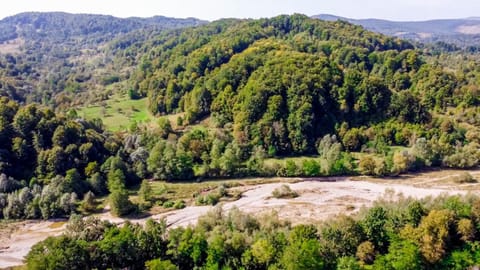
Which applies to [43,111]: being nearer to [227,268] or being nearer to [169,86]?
[169,86]

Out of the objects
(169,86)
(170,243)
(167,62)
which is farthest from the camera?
(167,62)

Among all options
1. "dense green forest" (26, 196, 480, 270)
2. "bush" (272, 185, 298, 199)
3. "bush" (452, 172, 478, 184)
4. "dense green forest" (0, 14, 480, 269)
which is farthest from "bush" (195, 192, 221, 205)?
"bush" (452, 172, 478, 184)

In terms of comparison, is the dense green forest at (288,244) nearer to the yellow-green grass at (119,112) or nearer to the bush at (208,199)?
the bush at (208,199)

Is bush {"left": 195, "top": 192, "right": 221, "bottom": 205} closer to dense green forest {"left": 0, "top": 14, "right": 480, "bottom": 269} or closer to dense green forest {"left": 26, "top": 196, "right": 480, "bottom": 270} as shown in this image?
dense green forest {"left": 0, "top": 14, "right": 480, "bottom": 269}

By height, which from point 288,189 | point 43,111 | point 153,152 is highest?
point 43,111

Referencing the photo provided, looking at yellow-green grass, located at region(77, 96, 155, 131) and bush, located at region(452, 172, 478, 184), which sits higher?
yellow-green grass, located at region(77, 96, 155, 131)

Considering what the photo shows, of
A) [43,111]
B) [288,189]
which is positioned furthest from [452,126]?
[43,111]

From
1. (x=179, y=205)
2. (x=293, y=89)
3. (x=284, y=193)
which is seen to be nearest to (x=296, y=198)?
(x=284, y=193)
